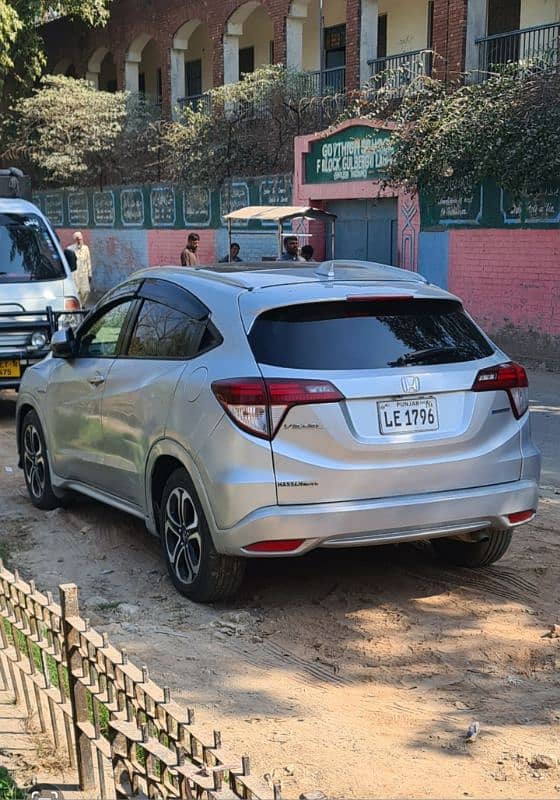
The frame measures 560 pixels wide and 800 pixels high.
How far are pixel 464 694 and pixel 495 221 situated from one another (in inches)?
495

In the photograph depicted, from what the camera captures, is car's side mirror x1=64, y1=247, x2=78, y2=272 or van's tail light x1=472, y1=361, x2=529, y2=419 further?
car's side mirror x1=64, y1=247, x2=78, y2=272

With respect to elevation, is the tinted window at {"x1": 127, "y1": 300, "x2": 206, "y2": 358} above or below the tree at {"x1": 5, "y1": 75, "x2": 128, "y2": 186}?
below

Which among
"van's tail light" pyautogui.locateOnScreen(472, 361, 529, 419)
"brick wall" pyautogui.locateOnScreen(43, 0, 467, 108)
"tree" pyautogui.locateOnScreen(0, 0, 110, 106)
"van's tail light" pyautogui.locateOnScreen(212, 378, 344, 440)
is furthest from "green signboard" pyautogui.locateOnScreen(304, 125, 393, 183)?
"van's tail light" pyautogui.locateOnScreen(212, 378, 344, 440)

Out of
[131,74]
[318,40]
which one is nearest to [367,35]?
[318,40]

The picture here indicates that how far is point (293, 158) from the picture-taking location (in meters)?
22.4

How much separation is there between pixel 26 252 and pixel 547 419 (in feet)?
19.8

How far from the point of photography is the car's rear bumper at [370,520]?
485cm

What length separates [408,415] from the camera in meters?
5.00

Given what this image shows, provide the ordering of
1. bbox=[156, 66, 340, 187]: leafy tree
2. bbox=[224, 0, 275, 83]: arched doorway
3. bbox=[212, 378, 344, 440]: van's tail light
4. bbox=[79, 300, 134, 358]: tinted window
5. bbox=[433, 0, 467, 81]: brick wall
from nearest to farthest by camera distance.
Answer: bbox=[212, 378, 344, 440]: van's tail light
bbox=[79, 300, 134, 358]: tinted window
bbox=[433, 0, 467, 81]: brick wall
bbox=[156, 66, 340, 187]: leafy tree
bbox=[224, 0, 275, 83]: arched doorway

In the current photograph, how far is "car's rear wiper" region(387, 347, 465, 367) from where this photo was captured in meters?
5.11

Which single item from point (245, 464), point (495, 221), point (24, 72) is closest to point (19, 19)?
point (24, 72)

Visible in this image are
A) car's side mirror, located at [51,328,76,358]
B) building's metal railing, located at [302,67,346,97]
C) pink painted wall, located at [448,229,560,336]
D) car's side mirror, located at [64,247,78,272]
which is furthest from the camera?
building's metal railing, located at [302,67,346,97]

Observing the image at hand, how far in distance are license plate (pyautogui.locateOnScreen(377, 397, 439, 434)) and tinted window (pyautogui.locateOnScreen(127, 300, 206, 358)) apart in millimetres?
1109

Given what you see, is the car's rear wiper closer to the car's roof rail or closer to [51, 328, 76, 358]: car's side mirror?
the car's roof rail
